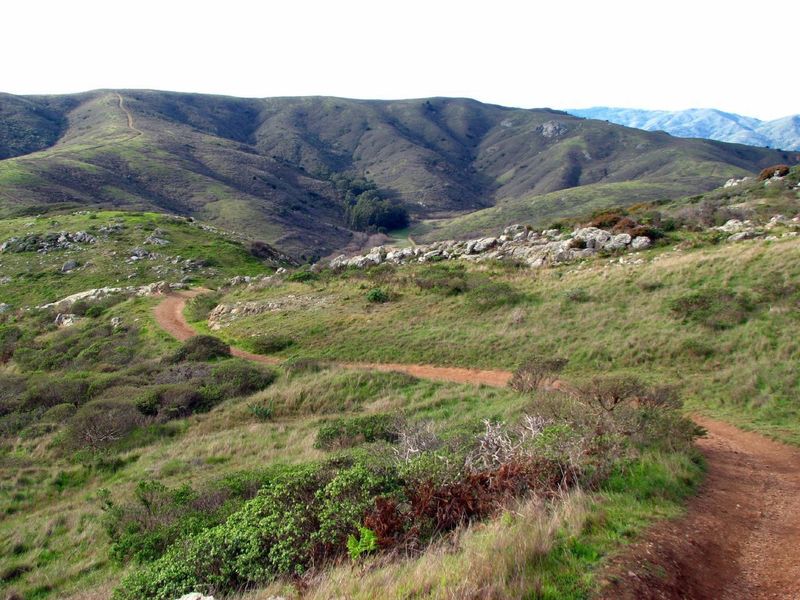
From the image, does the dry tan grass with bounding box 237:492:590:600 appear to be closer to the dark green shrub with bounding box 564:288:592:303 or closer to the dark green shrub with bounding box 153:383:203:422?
the dark green shrub with bounding box 153:383:203:422

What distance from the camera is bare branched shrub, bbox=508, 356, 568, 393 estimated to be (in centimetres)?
1263

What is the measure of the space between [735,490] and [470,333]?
12.2 meters

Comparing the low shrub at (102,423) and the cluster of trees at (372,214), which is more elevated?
the low shrub at (102,423)

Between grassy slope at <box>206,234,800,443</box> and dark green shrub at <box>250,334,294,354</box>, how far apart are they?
0.46m

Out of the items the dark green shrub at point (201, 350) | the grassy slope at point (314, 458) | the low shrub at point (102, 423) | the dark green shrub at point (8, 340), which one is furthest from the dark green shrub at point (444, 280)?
the dark green shrub at point (8, 340)

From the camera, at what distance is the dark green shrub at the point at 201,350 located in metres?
18.9

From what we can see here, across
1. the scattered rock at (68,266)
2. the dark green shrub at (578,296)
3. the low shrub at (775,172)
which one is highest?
the low shrub at (775,172)

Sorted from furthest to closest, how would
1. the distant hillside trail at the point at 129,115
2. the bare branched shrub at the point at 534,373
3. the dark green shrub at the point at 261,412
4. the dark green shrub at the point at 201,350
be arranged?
1. the distant hillside trail at the point at 129,115
2. the dark green shrub at the point at 201,350
3. the dark green shrub at the point at 261,412
4. the bare branched shrub at the point at 534,373

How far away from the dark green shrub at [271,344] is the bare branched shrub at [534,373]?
10.9 meters

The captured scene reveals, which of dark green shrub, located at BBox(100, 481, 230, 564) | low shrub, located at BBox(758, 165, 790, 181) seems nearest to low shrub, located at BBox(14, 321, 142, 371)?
dark green shrub, located at BBox(100, 481, 230, 564)

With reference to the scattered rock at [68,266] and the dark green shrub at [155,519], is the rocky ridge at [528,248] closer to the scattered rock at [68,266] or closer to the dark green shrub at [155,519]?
the dark green shrub at [155,519]

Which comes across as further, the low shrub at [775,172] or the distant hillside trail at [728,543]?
the low shrub at [775,172]

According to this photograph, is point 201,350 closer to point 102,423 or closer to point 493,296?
point 102,423

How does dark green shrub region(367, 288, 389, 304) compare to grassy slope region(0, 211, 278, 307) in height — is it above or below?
above
